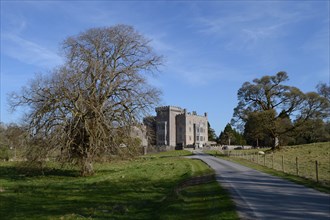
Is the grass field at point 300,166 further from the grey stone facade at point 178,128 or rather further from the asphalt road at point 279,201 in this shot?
the grey stone facade at point 178,128

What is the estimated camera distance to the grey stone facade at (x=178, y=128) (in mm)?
104438

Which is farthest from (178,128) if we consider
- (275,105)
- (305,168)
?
(305,168)

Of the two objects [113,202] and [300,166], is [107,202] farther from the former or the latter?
[300,166]

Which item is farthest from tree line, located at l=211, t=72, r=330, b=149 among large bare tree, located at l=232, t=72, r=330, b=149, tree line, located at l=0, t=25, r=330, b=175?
tree line, located at l=0, t=25, r=330, b=175

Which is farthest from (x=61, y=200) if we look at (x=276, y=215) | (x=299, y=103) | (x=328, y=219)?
(x=299, y=103)

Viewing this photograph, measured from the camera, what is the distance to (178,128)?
108 meters

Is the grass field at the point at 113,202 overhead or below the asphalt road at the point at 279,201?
below

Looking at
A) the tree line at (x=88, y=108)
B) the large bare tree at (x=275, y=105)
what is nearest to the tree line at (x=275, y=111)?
the large bare tree at (x=275, y=105)

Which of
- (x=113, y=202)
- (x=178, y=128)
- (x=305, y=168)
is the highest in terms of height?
(x=178, y=128)

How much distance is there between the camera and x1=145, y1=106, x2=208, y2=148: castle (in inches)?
4112

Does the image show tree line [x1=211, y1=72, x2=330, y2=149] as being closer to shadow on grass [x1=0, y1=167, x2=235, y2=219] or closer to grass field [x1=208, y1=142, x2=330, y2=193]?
grass field [x1=208, y1=142, x2=330, y2=193]

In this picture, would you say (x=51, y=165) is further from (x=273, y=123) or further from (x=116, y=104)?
(x=273, y=123)

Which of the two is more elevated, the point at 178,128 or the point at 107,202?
the point at 178,128

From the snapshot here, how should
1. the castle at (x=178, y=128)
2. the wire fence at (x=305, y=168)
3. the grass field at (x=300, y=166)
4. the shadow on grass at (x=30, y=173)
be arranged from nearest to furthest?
the grass field at (x=300, y=166) → the wire fence at (x=305, y=168) → the shadow on grass at (x=30, y=173) → the castle at (x=178, y=128)
